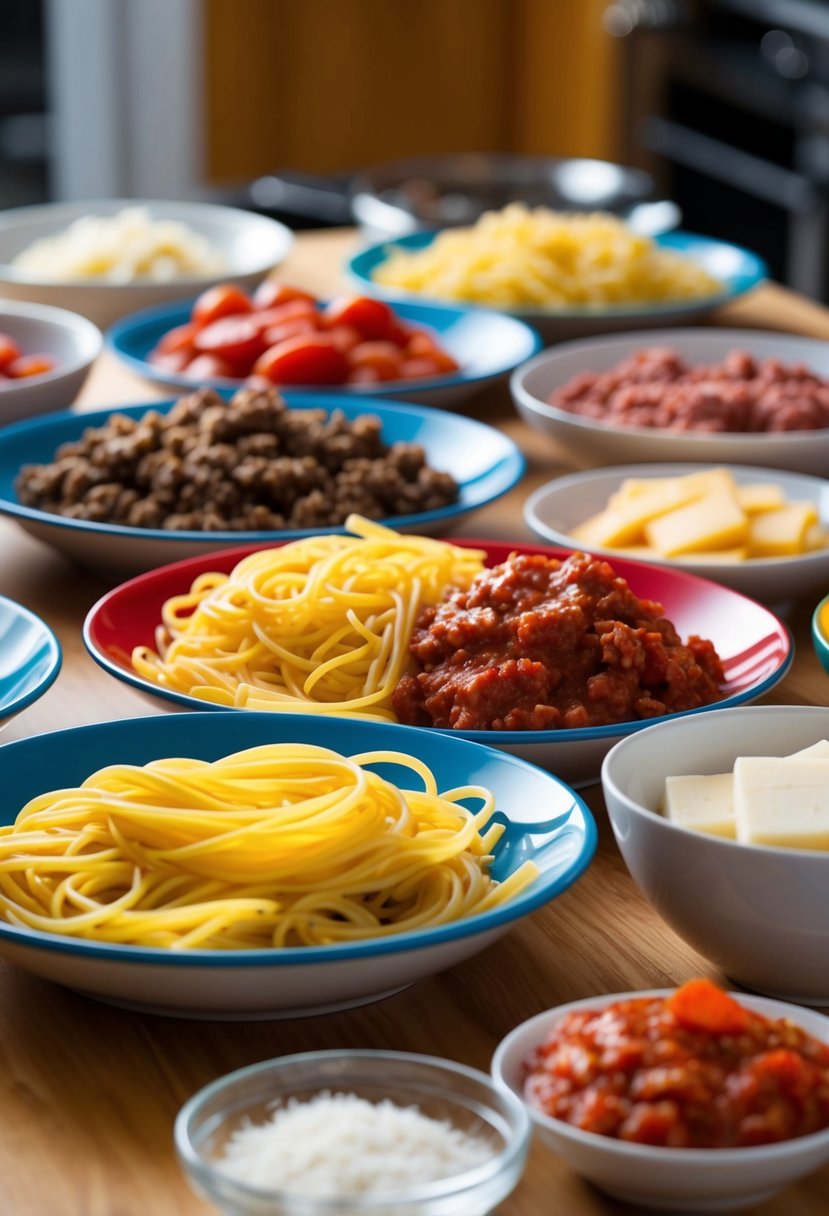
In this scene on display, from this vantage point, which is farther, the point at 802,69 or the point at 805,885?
the point at 802,69

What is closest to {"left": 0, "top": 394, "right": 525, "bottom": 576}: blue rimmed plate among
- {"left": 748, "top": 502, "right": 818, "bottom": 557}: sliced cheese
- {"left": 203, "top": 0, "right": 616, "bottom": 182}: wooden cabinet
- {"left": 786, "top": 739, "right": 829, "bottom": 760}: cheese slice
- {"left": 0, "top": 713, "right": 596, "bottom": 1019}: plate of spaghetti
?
{"left": 748, "top": 502, "right": 818, "bottom": 557}: sliced cheese

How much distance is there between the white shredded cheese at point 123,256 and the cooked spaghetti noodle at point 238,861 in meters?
2.30

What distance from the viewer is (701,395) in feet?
8.43

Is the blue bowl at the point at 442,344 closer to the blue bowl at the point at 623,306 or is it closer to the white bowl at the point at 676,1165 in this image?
the blue bowl at the point at 623,306

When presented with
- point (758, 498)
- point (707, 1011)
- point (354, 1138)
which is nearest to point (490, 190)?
point (758, 498)

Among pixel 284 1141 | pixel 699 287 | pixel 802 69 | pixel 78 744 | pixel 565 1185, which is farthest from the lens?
pixel 802 69

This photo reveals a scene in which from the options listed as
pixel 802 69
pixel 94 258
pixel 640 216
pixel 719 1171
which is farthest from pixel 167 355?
pixel 802 69

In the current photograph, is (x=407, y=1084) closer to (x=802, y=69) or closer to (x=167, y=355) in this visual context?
(x=167, y=355)

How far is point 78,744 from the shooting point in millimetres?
1477

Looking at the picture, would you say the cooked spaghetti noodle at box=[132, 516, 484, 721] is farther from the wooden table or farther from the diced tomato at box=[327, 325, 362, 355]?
the diced tomato at box=[327, 325, 362, 355]

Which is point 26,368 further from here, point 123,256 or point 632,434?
point 632,434

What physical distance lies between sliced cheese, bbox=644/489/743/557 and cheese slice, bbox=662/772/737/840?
74 cm

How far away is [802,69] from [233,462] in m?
4.14

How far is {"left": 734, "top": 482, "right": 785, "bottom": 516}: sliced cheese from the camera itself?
2154 millimetres
